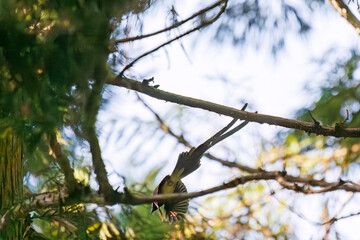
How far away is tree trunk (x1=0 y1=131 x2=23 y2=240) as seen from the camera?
1294mm

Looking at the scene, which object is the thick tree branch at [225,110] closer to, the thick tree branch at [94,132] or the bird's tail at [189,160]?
the bird's tail at [189,160]

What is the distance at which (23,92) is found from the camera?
2.88ft

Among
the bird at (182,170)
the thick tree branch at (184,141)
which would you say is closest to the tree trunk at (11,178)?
the bird at (182,170)

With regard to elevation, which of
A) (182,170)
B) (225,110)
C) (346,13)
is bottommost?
(182,170)

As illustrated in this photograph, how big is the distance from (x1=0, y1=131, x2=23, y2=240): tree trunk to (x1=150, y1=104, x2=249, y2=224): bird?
41 cm

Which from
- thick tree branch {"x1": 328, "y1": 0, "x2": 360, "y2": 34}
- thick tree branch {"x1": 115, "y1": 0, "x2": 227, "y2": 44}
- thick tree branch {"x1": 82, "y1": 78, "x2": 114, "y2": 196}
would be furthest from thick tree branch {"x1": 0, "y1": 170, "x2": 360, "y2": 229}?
thick tree branch {"x1": 328, "y1": 0, "x2": 360, "y2": 34}

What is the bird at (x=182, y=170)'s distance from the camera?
4.75 ft

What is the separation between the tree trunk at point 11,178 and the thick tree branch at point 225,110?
0.35 meters

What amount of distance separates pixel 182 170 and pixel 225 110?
244mm

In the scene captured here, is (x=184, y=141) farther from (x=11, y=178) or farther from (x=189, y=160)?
(x=11, y=178)

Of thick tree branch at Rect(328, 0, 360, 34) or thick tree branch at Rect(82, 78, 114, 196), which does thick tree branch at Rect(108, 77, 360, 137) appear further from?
thick tree branch at Rect(328, 0, 360, 34)

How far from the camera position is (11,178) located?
137 centimetres

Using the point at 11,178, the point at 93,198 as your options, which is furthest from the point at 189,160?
the point at 11,178

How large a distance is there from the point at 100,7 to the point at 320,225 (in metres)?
1.35
